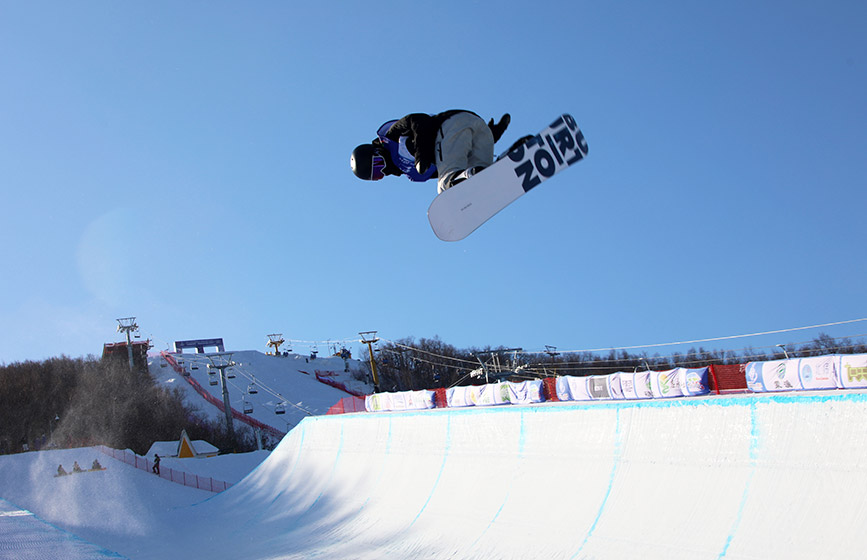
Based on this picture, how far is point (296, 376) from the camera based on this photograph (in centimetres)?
5400

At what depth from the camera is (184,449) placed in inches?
1112

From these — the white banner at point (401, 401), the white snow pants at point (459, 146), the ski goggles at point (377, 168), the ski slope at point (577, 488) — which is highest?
the ski goggles at point (377, 168)

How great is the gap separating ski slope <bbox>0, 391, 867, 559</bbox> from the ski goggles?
4.19 meters

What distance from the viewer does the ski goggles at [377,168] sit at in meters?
5.00

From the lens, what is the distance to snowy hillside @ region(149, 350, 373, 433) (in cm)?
4203

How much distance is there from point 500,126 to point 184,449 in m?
27.4

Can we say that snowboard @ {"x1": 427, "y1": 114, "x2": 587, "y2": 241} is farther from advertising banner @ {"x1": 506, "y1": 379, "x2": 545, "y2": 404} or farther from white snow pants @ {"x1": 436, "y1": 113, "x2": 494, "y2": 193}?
advertising banner @ {"x1": 506, "y1": 379, "x2": 545, "y2": 404}

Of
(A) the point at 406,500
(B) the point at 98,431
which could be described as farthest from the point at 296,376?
(A) the point at 406,500

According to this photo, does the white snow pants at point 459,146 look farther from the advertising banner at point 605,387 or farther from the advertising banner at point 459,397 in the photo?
the advertising banner at point 459,397

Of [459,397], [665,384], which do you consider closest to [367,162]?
[665,384]

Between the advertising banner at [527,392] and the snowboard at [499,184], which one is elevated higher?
the snowboard at [499,184]

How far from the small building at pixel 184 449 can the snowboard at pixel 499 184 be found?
27202 mm

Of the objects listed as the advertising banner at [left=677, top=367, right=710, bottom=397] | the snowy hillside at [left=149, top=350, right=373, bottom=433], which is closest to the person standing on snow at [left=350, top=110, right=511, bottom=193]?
the advertising banner at [left=677, top=367, right=710, bottom=397]

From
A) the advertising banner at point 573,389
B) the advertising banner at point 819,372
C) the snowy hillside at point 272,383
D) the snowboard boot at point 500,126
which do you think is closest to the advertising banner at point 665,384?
the advertising banner at point 573,389
